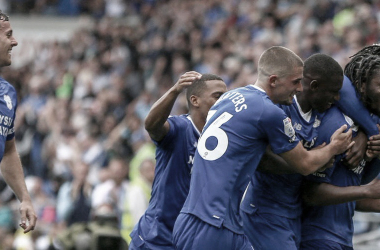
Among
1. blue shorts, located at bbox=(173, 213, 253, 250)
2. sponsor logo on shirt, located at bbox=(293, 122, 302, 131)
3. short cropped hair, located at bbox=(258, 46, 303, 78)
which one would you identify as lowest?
blue shorts, located at bbox=(173, 213, 253, 250)

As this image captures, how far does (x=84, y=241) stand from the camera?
8.39 metres

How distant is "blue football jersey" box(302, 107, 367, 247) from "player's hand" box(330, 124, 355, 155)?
6.2 inches

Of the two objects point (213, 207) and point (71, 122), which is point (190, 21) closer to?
point (71, 122)

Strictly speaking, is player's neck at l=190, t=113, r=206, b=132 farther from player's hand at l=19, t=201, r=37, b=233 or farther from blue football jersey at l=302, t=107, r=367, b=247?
player's hand at l=19, t=201, r=37, b=233

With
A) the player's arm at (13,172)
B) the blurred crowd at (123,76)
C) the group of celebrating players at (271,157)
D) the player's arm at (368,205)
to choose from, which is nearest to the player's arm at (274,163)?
the group of celebrating players at (271,157)

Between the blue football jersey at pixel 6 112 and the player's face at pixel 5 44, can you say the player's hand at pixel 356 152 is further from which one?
the player's face at pixel 5 44

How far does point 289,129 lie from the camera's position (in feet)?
18.8

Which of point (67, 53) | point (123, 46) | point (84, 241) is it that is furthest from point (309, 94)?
point (67, 53)

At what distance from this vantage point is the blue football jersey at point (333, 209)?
6254 mm

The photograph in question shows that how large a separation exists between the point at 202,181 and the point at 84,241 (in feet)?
10.0

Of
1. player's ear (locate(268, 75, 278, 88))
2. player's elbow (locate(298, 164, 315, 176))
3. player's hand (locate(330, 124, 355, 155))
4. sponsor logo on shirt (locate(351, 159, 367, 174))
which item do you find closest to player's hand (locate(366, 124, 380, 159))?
sponsor logo on shirt (locate(351, 159, 367, 174))

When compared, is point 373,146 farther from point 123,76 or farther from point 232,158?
point 123,76

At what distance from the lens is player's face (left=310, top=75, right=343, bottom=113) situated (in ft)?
19.9

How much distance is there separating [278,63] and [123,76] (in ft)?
39.4
